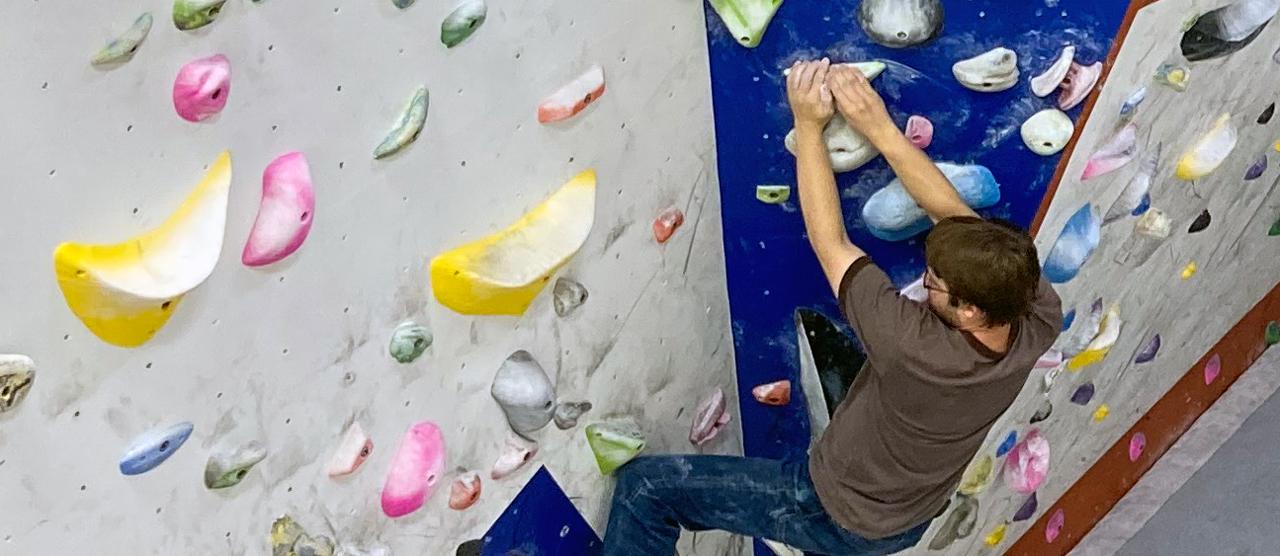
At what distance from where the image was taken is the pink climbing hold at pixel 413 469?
144 centimetres

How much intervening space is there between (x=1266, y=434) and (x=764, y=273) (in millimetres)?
1543

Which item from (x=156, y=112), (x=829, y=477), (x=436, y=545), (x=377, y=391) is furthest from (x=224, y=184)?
(x=829, y=477)

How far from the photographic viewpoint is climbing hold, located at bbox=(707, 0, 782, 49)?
1.42 meters

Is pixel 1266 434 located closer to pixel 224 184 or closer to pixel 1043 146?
pixel 1043 146

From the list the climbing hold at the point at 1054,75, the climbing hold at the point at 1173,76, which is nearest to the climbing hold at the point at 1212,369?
the climbing hold at the point at 1173,76

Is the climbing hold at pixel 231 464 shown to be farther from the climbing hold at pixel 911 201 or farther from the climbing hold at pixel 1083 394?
the climbing hold at pixel 1083 394

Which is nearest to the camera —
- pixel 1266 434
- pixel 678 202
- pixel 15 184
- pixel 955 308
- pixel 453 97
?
pixel 15 184

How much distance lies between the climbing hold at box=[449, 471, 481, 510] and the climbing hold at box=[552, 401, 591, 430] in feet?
0.42

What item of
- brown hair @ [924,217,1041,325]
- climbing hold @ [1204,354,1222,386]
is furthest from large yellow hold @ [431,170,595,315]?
climbing hold @ [1204,354,1222,386]

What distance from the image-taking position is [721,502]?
182 centimetres

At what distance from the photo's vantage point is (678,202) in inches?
64.9

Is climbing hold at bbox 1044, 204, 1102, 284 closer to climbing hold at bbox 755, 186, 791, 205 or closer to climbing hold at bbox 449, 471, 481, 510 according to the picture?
climbing hold at bbox 755, 186, 791, 205

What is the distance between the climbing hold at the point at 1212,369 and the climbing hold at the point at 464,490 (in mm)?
1795

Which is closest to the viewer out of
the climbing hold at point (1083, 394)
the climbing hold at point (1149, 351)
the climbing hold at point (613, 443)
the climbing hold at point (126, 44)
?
the climbing hold at point (126, 44)
